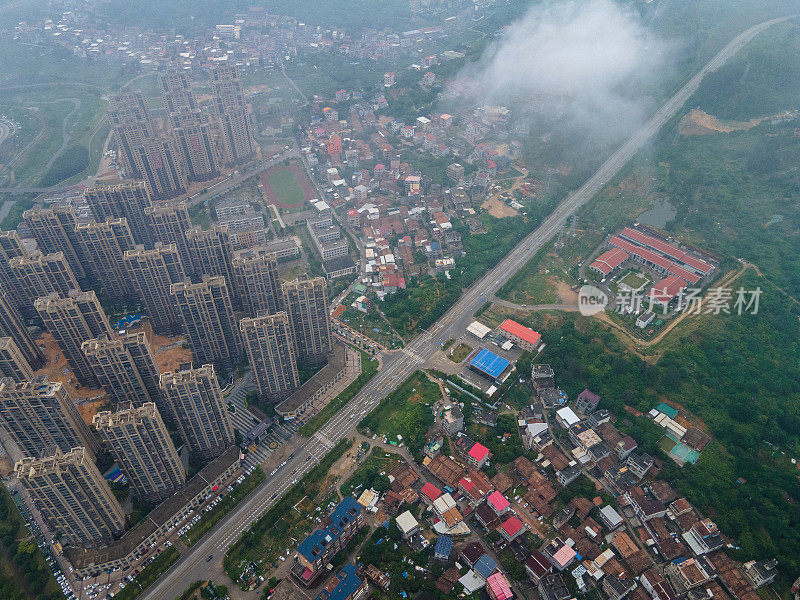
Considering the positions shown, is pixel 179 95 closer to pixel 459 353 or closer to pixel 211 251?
pixel 211 251

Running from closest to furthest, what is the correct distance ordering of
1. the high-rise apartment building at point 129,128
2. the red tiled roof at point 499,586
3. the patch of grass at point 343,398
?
the red tiled roof at point 499,586
the patch of grass at point 343,398
the high-rise apartment building at point 129,128

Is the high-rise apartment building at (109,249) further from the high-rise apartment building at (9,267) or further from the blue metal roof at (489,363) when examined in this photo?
the blue metal roof at (489,363)

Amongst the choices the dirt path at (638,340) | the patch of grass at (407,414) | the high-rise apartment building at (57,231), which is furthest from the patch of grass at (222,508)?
the dirt path at (638,340)

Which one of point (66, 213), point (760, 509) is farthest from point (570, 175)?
point (66, 213)

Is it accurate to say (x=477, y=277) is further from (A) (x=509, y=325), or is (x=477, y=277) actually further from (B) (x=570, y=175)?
(B) (x=570, y=175)

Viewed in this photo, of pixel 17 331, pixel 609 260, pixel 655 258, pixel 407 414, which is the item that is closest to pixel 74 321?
pixel 17 331
